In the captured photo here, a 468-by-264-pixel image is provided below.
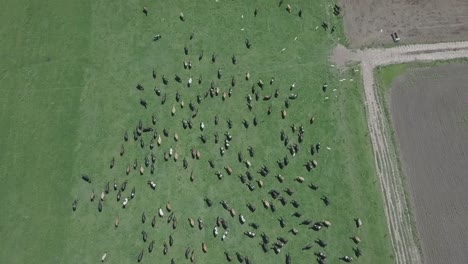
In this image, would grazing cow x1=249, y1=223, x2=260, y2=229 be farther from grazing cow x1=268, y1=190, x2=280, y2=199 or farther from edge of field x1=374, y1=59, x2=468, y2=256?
edge of field x1=374, y1=59, x2=468, y2=256

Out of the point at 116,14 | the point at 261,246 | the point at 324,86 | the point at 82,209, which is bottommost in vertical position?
the point at 261,246

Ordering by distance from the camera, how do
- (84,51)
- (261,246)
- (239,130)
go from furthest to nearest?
1. (84,51)
2. (239,130)
3. (261,246)

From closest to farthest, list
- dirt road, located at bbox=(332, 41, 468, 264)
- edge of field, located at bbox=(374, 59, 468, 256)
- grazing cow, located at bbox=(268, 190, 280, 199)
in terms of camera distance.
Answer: dirt road, located at bbox=(332, 41, 468, 264), grazing cow, located at bbox=(268, 190, 280, 199), edge of field, located at bbox=(374, 59, 468, 256)

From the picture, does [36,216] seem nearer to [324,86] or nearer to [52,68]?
[52,68]

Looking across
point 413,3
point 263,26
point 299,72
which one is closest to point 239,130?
point 299,72

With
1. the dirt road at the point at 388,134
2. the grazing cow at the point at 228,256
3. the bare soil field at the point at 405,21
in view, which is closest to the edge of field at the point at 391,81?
the dirt road at the point at 388,134

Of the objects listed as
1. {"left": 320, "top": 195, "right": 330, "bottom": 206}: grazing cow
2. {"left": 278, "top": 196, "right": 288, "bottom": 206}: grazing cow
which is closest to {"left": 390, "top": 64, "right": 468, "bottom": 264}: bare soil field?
{"left": 320, "top": 195, "right": 330, "bottom": 206}: grazing cow
